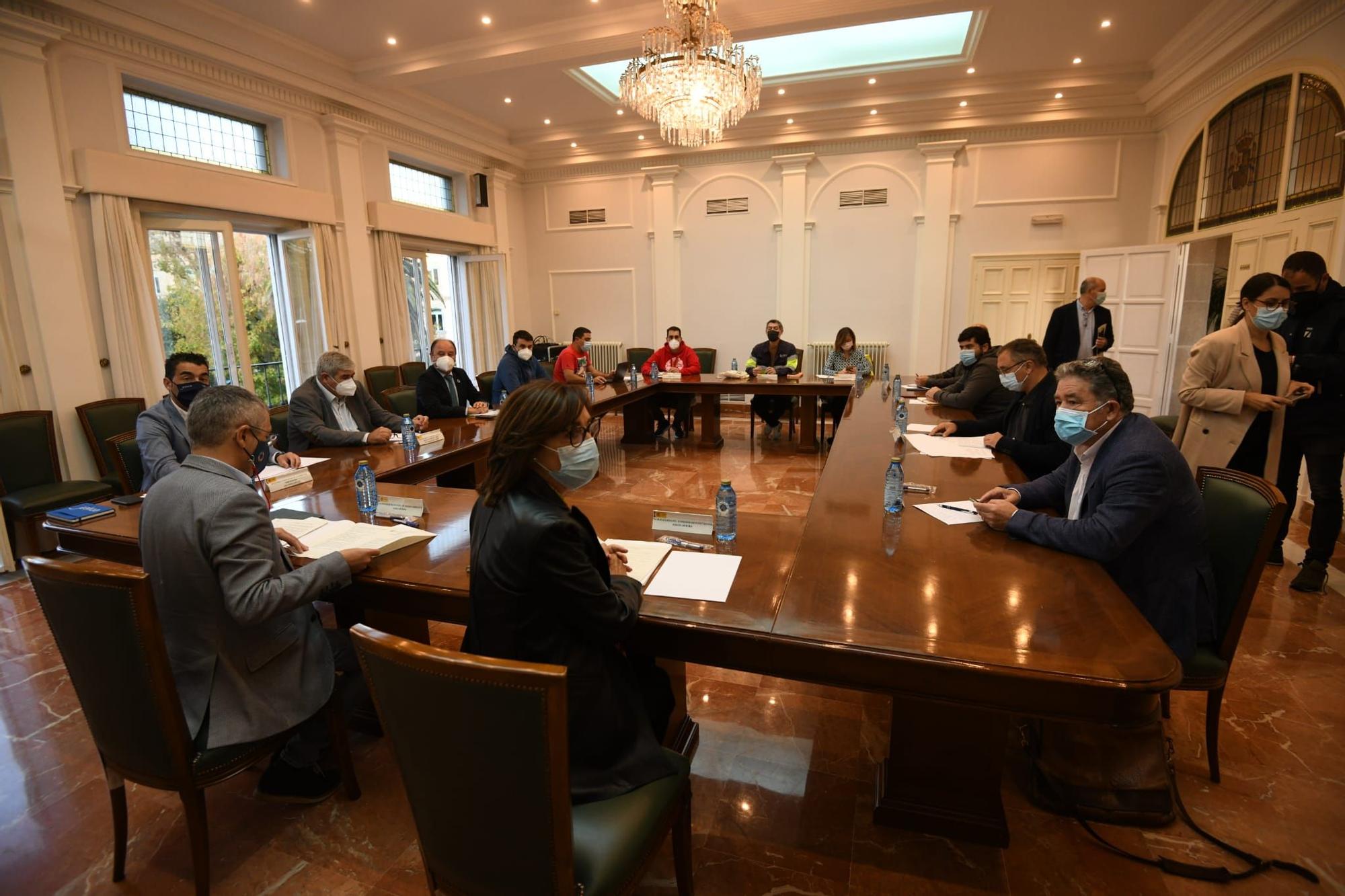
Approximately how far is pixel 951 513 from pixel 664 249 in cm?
699

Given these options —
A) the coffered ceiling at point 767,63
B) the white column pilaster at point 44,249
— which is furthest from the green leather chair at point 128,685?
the coffered ceiling at point 767,63

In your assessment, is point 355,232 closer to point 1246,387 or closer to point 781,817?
Result: point 781,817

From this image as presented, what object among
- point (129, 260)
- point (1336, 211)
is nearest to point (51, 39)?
point (129, 260)

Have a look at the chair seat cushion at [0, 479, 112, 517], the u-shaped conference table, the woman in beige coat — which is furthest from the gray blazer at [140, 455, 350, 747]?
the woman in beige coat

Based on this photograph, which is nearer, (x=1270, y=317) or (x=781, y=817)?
(x=781, y=817)

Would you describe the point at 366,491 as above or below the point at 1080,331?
below

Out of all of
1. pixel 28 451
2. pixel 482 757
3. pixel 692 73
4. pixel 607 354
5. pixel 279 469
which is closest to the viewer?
pixel 482 757

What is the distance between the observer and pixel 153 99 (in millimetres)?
4680

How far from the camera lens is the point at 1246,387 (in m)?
2.94

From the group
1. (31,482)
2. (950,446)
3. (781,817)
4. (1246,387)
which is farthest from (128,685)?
(1246,387)

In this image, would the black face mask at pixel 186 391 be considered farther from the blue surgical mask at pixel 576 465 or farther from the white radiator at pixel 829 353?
the white radiator at pixel 829 353

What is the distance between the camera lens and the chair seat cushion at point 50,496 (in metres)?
3.48

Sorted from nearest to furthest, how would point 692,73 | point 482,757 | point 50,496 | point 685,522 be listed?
1. point 482,757
2. point 685,522
3. point 50,496
4. point 692,73

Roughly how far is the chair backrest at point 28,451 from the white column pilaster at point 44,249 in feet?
0.64
